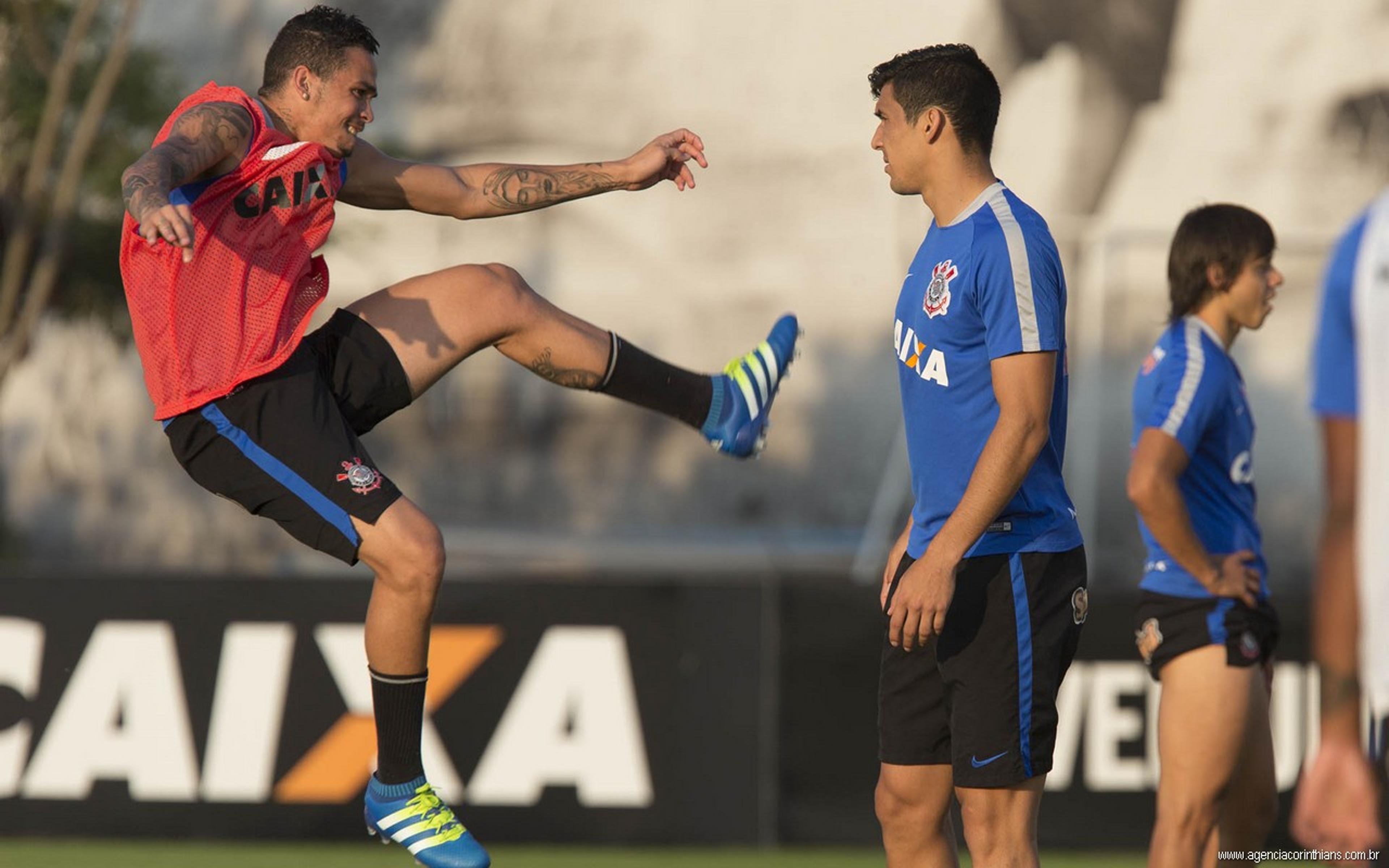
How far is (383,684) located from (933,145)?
1.91 metres

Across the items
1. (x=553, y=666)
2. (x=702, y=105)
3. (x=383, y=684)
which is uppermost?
(x=702, y=105)

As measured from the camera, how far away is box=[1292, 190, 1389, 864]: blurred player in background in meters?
2.28

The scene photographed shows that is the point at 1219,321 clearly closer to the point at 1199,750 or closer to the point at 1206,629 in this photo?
the point at 1206,629

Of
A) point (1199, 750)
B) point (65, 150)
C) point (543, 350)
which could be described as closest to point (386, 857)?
point (543, 350)

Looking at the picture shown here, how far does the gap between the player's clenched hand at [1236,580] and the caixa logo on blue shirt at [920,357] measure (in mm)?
1235

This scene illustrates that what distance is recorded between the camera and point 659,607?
310 inches

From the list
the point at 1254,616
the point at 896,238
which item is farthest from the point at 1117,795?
the point at 896,238

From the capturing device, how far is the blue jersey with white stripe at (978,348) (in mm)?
3785

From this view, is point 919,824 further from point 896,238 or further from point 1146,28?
point 1146,28

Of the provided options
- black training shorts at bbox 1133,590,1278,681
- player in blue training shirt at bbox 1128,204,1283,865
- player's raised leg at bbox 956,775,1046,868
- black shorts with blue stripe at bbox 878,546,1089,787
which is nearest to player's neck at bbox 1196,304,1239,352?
player in blue training shirt at bbox 1128,204,1283,865

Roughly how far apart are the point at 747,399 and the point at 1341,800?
256cm

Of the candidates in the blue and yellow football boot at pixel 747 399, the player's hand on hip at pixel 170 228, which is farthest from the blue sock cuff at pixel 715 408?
the player's hand on hip at pixel 170 228

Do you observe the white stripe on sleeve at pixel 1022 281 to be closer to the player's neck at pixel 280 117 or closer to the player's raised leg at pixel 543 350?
the player's raised leg at pixel 543 350

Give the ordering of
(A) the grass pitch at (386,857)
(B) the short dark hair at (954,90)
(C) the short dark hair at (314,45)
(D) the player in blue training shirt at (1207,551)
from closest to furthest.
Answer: (B) the short dark hair at (954,90) → (C) the short dark hair at (314,45) → (D) the player in blue training shirt at (1207,551) → (A) the grass pitch at (386,857)
